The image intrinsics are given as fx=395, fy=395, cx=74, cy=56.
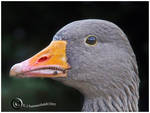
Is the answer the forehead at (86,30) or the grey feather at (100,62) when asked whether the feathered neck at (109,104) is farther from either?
the forehead at (86,30)

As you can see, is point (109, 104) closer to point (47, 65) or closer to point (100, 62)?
point (100, 62)

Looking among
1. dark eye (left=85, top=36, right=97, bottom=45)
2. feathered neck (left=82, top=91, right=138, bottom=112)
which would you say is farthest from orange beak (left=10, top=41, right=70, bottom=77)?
feathered neck (left=82, top=91, right=138, bottom=112)

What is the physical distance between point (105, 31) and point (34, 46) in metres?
3.09

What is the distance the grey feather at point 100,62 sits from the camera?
10.4 feet

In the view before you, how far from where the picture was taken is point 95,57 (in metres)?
3.20

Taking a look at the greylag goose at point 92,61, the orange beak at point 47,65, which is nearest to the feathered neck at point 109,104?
the greylag goose at point 92,61

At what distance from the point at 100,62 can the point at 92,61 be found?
66 millimetres

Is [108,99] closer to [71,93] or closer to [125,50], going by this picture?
[125,50]

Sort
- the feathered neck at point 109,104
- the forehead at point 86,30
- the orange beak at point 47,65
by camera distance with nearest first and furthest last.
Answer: the orange beak at point 47,65, the forehead at point 86,30, the feathered neck at point 109,104

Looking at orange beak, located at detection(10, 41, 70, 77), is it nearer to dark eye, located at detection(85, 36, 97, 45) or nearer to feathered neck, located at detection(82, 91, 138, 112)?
dark eye, located at detection(85, 36, 97, 45)

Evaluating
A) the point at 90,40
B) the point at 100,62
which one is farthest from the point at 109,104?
the point at 90,40

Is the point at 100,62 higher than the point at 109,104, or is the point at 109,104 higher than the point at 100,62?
the point at 100,62

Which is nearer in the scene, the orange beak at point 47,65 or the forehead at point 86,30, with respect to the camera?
the orange beak at point 47,65

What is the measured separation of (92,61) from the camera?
320cm
